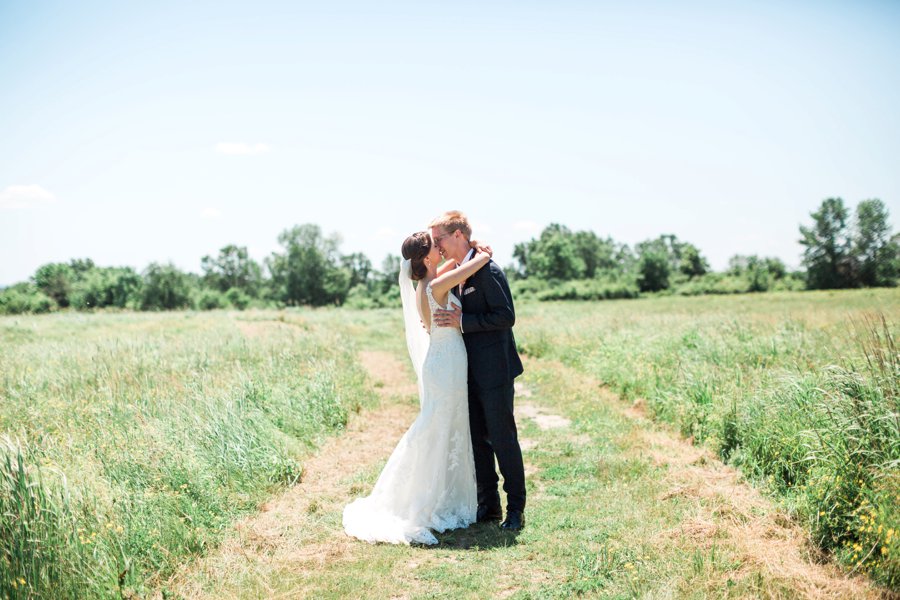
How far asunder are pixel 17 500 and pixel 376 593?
2.59 metres

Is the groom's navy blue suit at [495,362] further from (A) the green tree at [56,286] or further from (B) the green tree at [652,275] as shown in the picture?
(A) the green tree at [56,286]

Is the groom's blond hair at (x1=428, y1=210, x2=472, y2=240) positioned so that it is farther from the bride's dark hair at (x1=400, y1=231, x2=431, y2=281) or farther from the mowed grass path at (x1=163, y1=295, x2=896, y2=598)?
the mowed grass path at (x1=163, y1=295, x2=896, y2=598)

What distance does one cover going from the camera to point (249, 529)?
17.2 ft

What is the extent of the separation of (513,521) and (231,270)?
10902cm

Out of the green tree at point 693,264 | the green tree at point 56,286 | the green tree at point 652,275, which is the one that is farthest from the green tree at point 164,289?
the green tree at point 693,264

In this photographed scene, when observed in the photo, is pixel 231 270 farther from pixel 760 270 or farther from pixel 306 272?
pixel 760 270

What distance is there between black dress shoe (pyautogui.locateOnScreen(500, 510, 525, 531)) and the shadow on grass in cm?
6

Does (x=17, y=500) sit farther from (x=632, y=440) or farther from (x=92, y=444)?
(x=632, y=440)

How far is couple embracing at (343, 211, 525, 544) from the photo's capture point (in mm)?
5391

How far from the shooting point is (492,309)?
5406 mm

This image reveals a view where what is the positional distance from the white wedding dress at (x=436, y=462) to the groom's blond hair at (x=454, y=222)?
65 cm

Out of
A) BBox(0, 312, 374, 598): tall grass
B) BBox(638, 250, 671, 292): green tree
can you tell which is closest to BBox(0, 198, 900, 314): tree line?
BBox(638, 250, 671, 292): green tree

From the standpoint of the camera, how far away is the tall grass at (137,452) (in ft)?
12.6

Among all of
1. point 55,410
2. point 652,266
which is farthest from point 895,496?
point 652,266
